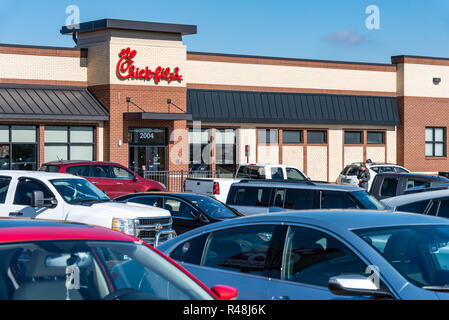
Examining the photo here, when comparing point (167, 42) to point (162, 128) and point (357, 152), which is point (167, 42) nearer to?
point (162, 128)

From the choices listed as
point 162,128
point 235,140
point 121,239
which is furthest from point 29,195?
point 235,140

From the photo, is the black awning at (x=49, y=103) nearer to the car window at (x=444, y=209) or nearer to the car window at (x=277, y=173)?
the car window at (x=277, y=173)

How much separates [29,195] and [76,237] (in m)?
9.39

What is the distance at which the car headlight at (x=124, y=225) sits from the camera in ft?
42.5

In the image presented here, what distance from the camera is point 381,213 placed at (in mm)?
6309

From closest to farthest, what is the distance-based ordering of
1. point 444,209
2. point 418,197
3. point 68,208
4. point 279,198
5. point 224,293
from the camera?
point 224,293 → point 444,209 → point 418,197 → point 68,208 → point 279,198

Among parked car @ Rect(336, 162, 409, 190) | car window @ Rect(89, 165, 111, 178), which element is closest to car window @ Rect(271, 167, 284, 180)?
car window @ Rect(89, 165, 111, 178)

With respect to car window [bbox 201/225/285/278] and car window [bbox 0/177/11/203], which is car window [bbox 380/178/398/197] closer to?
car window [bbox 0/177/11/203]

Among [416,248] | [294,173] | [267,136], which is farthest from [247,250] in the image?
[267,136]

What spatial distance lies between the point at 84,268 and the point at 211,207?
10.8 metres

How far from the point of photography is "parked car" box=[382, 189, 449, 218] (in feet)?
34.8

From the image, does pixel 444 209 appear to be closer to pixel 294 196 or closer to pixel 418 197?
pixel 418 197

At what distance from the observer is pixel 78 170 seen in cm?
2317

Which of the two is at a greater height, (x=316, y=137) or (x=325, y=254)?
(x=316, y=137)
